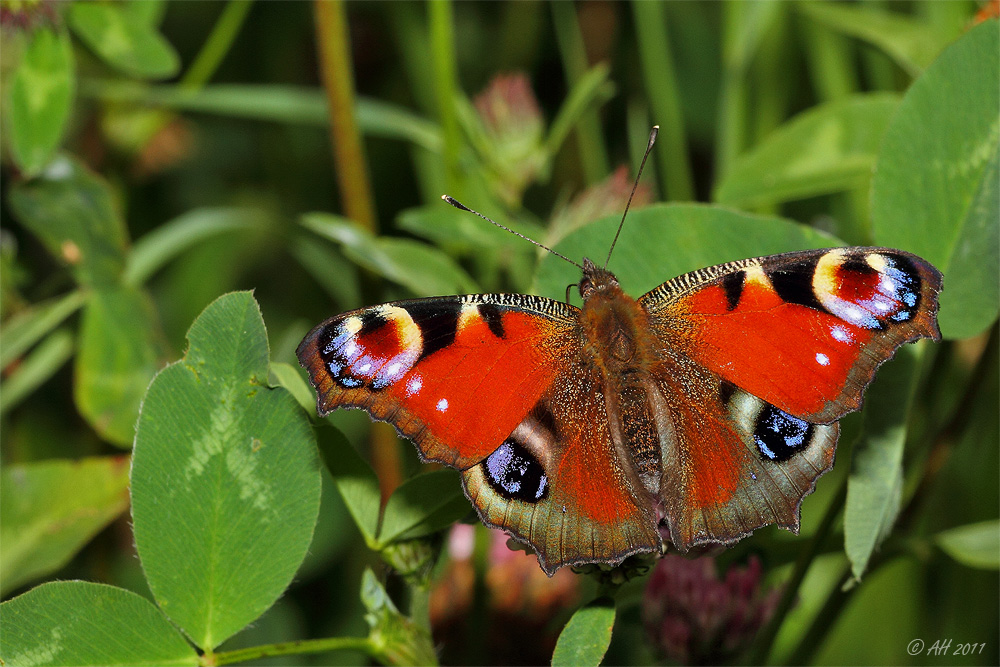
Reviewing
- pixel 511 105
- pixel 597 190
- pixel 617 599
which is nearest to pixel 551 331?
pixel 617 599

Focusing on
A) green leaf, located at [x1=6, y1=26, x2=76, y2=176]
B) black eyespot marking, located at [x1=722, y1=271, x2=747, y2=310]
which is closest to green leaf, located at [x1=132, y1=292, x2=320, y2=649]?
black eyespot marking, located at [x1=722, y1=271, x2=747, y2=310]

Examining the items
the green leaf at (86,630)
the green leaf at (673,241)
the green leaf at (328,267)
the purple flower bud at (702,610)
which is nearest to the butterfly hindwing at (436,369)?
the green leaf at (673,241)

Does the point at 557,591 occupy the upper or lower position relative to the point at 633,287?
lower

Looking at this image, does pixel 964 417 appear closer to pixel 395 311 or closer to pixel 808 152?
pixel 808 152

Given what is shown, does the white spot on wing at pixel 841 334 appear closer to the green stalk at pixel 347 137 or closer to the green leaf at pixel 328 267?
the green stalk at pixel 347 137

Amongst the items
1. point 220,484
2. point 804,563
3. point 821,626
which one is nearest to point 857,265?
point 804,563

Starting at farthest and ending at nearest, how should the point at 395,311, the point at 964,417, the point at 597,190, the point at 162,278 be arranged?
the point at 162,278
the point at 597,190
the point at 964,417
the point at 395,311

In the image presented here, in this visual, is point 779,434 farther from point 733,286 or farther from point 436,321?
point 436,321

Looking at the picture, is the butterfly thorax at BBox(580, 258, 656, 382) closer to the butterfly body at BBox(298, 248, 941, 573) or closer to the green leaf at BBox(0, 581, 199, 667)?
the butterfly body at BBox(298, 248, 941, 573)
